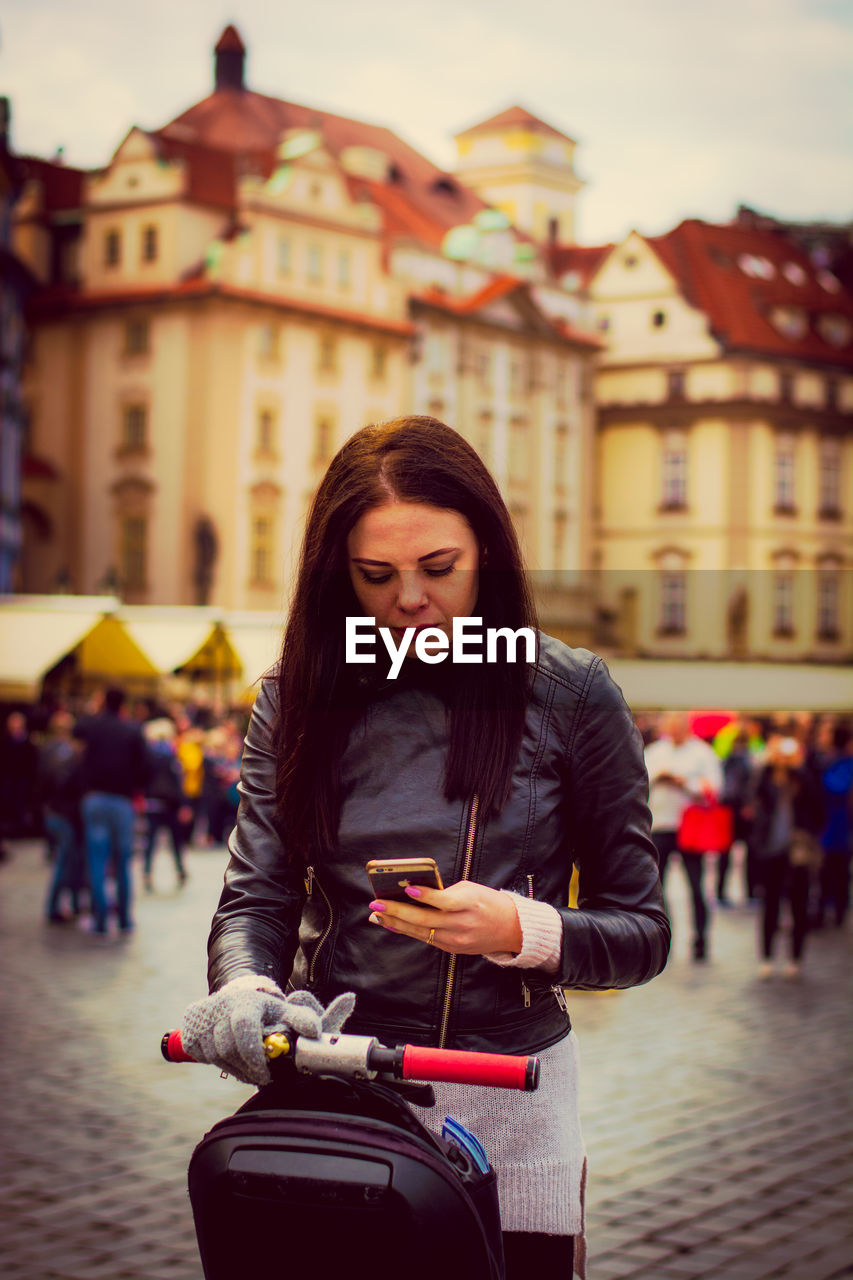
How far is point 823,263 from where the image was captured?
233 ft

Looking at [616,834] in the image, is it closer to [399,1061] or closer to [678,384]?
[399,1061]

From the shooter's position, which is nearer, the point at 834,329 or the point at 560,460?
the point at 560,460

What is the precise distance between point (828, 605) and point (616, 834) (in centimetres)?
6155

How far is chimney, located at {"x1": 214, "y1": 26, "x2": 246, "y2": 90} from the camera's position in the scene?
56.1 metres

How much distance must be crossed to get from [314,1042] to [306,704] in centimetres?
48

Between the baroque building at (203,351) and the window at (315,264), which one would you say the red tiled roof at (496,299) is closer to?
the baroque building at (203,351)

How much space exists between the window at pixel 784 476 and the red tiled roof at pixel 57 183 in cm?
2401

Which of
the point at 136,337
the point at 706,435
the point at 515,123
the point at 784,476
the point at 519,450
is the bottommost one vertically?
the point at 784,476

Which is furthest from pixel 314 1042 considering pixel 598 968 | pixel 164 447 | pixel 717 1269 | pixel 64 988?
pixel 164 447

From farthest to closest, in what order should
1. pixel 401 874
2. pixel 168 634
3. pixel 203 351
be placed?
pixel 203 351 → pixel 168 634 → pixel 401 874

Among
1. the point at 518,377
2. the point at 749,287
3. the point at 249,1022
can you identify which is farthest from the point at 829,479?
the point at 249,1022

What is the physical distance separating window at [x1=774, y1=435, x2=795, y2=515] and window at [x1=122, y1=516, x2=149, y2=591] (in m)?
23.1

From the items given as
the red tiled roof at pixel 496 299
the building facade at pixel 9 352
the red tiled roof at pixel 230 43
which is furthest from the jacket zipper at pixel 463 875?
the red tiled roof at pixel 230 43

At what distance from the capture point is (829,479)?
6244 centimetres
